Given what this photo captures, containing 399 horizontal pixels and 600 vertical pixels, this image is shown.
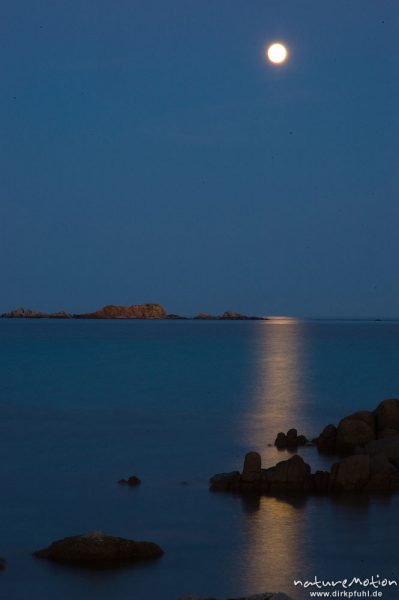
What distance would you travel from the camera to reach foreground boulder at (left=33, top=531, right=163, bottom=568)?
16.5 metres

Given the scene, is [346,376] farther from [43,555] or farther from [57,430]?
[43,555]

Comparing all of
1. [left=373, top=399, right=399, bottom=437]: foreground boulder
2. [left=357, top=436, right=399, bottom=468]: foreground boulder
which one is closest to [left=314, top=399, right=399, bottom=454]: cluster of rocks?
[left=373, top=399, right=399, bottom=437]: foreground boulder

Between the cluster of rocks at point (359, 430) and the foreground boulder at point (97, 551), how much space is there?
1215 cm

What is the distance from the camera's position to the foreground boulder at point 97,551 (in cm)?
1648

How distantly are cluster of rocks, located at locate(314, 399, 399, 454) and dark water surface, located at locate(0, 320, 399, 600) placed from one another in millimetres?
735

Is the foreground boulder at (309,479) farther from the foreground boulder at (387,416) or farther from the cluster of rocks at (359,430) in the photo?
the foreground boulder at (387,416)

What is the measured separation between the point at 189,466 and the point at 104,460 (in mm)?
2705

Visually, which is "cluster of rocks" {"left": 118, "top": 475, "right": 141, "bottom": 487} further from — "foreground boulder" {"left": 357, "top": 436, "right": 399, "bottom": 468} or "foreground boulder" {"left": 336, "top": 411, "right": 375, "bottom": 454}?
"foreground boulder" {"left": 336, "top": 411, "right": 375, "bottom": 454}

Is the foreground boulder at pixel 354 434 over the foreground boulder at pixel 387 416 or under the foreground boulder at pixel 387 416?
under

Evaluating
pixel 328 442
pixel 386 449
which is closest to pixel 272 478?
pixel 386 449

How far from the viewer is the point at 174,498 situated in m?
22.5

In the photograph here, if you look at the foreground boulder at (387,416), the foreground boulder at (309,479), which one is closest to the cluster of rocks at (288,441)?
the foreground boulder at (387,416)

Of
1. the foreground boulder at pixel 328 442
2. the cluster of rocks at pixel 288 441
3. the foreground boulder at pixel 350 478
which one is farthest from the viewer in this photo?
the cluster of rocks at pixel 288 441

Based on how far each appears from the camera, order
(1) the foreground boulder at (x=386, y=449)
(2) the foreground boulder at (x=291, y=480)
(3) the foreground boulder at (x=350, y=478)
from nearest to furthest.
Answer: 1. (2) the foreground boulder at (x=291, y=480)
2. (3) the foreground boulder at (x=350, y=478)
3. (1) the foreground boulder at (x=386, y=449)
